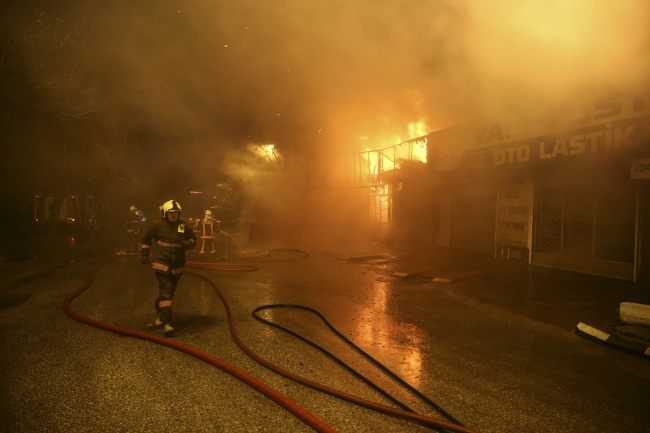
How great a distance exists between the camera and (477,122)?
1030cm

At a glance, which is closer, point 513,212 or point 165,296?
point 165,296

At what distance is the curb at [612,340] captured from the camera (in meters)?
4.03

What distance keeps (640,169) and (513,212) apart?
3.31m

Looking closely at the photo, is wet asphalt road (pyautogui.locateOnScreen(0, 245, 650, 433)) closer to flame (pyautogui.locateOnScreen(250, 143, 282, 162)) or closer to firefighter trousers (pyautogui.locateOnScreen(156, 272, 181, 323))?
firefighter trousers (pyautogui.locateOnScreen(156, 272, 181, 323))

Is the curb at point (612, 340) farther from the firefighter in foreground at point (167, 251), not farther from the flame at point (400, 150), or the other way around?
the flame at point (400, 150)

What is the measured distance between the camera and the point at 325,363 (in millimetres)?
3902

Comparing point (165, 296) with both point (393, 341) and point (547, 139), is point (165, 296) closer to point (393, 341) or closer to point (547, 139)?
point (393, 341)

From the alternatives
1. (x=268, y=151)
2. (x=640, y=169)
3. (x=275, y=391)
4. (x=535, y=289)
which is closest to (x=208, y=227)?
(x=535, y=289)

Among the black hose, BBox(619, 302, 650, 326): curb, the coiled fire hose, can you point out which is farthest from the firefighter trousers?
BBox(619, 302, 650, 326): curb

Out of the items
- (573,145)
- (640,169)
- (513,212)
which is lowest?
(513,212)

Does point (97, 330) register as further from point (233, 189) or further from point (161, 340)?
point (233, 189)

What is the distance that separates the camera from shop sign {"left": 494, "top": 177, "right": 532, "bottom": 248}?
378 inches

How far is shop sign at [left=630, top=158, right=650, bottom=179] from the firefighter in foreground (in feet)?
23.8

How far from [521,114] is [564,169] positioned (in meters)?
1.47
